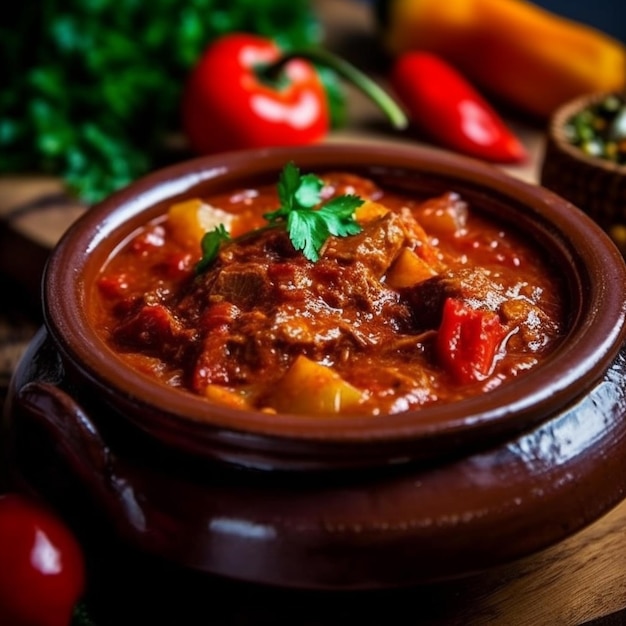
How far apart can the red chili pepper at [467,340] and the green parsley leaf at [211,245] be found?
0.76 meters

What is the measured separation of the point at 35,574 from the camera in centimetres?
284

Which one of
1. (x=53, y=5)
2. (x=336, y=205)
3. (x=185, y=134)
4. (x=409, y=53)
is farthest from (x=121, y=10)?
(x=336, y=205)

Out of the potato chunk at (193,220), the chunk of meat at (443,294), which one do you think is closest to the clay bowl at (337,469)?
the chunk of meat at (443,294)

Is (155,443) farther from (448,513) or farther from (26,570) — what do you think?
(448,513)

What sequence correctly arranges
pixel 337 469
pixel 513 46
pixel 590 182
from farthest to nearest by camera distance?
pixel 513 46
pixel 590 182
pixel 337 469

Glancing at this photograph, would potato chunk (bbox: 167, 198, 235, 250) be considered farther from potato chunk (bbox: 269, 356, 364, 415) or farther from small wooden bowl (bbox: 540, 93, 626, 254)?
small wooden bowl (bbox: 540, 93, 626, 254)

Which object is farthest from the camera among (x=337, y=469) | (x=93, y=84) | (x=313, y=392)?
(x=93, y=84)

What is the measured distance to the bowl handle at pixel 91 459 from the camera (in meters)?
2.78

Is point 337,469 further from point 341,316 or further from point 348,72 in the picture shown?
point 348,72

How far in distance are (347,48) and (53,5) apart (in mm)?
2432

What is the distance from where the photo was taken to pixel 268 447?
2604 mm

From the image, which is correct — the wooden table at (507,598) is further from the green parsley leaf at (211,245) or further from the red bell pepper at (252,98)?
the red bell pepper at (252,98)

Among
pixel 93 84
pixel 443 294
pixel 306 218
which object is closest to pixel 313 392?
pixel 443 294

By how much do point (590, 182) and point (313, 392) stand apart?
8.88ft
